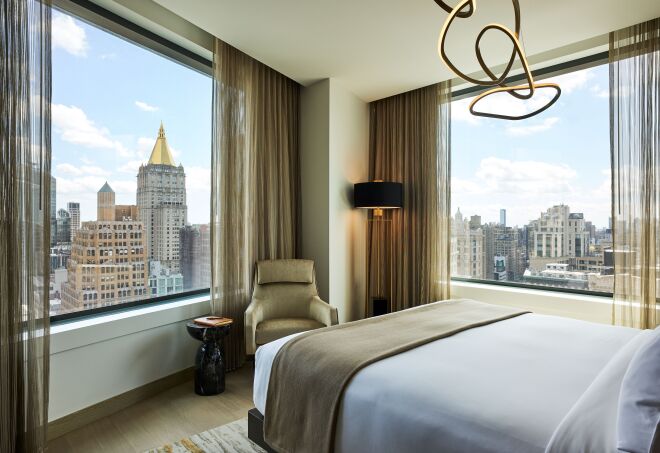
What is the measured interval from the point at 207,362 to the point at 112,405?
0.62 metres

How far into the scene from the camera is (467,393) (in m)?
1.35

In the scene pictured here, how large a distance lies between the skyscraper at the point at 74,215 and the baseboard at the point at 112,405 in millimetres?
1060

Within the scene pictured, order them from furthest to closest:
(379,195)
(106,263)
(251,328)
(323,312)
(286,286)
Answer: (379,195) → (286,286) → (323,312) → (251,328) → (106,263)

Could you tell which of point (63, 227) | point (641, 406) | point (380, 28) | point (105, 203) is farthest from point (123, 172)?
point (641, 406)

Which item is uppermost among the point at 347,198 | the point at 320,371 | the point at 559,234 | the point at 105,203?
the point at 347,198

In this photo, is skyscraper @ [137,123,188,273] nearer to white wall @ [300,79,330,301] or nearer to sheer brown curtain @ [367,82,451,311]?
white wall @ [300,79,330,301]

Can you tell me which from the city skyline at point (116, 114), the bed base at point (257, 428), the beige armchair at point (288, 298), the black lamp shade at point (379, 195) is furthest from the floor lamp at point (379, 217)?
the bed base at point (257, 428)

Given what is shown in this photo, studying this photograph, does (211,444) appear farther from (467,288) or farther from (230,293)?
(467,288)

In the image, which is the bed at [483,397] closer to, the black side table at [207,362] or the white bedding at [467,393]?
the white bedding at [467,393]

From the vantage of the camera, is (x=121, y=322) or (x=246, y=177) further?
(x=246, y=177)

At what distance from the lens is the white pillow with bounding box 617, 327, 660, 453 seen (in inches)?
38.4

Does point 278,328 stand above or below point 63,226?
below

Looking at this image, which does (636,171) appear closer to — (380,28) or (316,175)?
(380,28)

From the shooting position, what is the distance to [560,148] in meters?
3.46
